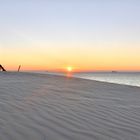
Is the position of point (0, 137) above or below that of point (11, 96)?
below

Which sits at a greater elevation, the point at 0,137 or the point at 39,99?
the point at 39,99

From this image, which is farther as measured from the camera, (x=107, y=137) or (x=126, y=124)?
(x=126, y=124)

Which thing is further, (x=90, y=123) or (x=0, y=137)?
(x=90, y=123)

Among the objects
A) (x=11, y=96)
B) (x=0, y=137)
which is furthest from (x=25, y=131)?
(x=11, y=96)

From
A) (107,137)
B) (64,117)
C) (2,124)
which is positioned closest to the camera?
(107,137)

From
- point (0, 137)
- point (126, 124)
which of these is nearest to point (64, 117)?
point (126, 124)

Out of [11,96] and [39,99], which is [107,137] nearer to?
[39,99]

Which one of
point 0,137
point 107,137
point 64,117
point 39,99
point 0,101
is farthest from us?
point 39,99

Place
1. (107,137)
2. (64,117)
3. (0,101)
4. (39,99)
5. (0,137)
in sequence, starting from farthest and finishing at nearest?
1. (39,99)
2. (0,101)
3. (64,117)
4. (107,137)
5. (0,137)

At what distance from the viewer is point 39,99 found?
7473 millimetres

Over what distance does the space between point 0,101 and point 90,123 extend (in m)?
2.45

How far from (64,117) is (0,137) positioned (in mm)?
1614

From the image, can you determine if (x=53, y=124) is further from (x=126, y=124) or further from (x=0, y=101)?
(x=0, y=101)

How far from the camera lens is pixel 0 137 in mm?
4320
